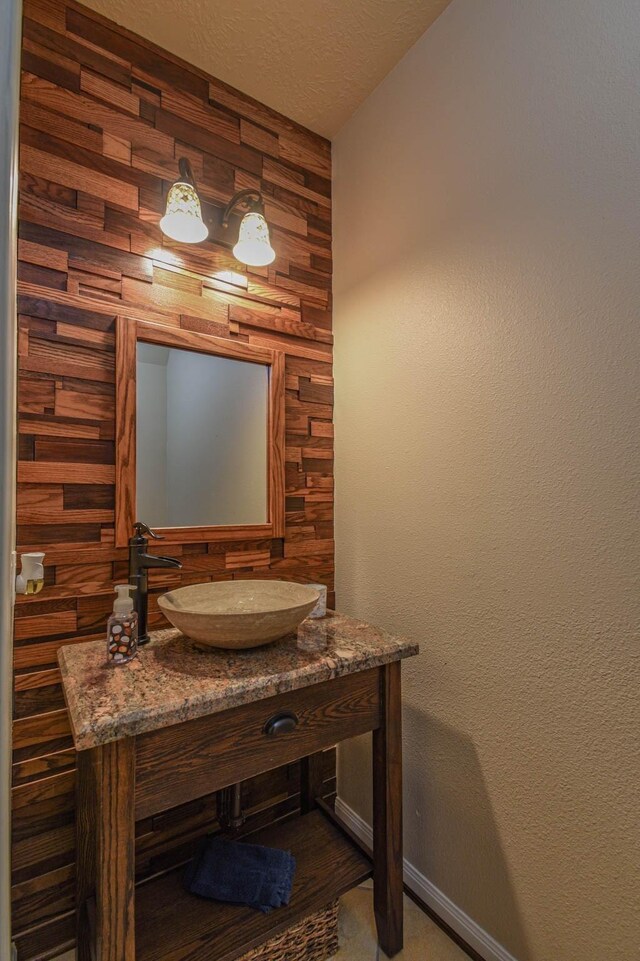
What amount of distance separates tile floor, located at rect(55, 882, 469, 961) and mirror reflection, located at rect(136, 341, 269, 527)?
1210mm

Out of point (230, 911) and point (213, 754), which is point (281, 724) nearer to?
point (213, 754)

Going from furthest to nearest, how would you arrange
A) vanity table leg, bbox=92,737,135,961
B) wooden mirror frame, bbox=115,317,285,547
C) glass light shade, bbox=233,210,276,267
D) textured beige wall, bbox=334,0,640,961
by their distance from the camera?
1. glass light shade, bbox=233,210,276,267
2. wooden mirror frame, bbox=115,317,285,547
3. textured beige wall, bbox=334,0,640,961
4. vanity table leg, bbox=92,737,135,961

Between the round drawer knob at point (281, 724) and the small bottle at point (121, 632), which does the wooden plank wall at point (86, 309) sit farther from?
the round drawer knob at point (281, 724)

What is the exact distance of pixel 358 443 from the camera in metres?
1.72

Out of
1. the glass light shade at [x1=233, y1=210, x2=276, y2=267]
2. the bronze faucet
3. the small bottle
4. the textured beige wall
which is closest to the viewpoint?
the textured beige wall

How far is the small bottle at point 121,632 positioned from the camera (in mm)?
1102

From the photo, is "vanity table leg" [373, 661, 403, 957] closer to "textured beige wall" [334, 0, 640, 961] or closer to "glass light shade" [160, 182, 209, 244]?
"textured beige wall" [334, 0, 640, 961]

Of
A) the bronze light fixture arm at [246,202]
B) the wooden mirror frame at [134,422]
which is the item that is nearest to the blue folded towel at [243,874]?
the wooden mirror frame at [134,422]

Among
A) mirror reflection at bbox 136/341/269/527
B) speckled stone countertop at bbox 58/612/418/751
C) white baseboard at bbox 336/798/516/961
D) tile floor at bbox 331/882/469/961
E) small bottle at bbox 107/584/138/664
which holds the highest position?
mirror reflection at bbox 136/341/269/527

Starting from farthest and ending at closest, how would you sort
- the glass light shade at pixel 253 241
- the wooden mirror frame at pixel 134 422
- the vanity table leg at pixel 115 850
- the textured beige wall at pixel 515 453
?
the glass light shade at pixel 253 241, the wooden mirror frame at pixel 134 422, the textured beige wall at pixel 515 453, the vanity table leg at pixel 115 850

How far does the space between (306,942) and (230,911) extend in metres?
0.23

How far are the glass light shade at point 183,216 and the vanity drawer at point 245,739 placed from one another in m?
1.34

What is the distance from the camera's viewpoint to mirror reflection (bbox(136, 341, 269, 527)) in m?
1.41

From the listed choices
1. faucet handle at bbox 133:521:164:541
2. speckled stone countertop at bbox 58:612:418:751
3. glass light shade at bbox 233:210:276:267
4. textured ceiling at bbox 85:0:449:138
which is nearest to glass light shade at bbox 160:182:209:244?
glass light shade at bbox 233:210:276:267
